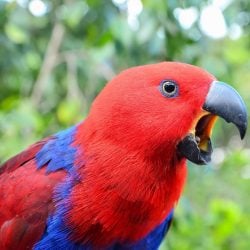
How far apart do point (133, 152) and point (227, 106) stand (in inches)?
11.5

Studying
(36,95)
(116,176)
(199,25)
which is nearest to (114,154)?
(116,176)

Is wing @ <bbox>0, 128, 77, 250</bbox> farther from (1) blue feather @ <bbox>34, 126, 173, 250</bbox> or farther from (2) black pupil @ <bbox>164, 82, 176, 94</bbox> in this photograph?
(2) black pupil @ <bbox>164, 82, 176, 94</bbox>

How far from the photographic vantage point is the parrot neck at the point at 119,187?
1.80 meters

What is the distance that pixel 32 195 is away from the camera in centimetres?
190

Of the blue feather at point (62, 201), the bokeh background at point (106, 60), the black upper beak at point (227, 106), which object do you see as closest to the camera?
the black upper beak at point (227, 106)

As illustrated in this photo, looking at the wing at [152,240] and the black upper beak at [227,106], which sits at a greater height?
the black upper beak at [227,106]

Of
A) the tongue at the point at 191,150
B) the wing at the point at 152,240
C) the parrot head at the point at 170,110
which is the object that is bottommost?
the wing at the point at 152,240

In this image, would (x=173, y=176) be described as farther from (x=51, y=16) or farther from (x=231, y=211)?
(x=51, y=16)

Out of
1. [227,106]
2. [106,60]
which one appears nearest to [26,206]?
[227,106]

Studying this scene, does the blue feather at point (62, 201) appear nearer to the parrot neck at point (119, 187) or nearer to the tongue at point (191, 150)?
the parrot neck at point (119, 187)

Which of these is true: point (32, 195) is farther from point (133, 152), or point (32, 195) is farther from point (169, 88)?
point (169, 88)

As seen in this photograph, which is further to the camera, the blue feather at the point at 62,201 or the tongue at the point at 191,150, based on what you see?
the blue feather at the point at 62,201

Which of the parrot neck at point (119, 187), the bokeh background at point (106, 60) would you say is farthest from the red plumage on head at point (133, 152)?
the bokeh background at point (106, 60)

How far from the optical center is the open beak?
1.72 meters
